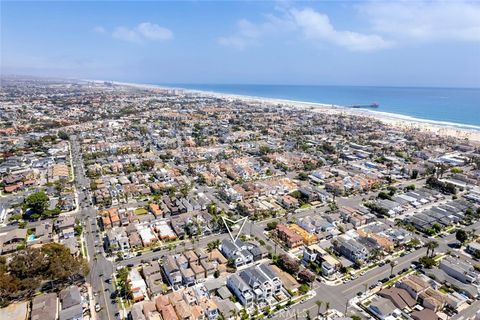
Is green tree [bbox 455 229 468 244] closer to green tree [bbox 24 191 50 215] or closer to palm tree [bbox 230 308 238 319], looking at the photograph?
palm tree [bbox 230 308 238 319]

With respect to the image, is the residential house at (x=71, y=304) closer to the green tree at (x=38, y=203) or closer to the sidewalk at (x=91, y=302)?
the sidewalk at (x=91, y=302)

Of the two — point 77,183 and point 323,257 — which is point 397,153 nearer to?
point 323,257

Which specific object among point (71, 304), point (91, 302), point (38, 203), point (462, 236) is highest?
point (462, 236)

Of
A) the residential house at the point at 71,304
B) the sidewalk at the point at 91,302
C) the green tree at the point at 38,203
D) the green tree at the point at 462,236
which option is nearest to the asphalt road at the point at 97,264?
the sidewalk at the point at 91,302

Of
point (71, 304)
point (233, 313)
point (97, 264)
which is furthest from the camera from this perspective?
point (97, 264)

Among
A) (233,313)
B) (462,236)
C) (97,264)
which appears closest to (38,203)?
(97,264)

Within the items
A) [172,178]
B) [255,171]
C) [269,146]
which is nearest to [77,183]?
[172,178]

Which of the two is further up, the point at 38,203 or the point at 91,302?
the point at 38,203

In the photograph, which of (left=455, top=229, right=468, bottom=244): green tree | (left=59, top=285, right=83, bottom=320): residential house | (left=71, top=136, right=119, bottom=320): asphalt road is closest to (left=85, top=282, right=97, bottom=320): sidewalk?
(left=71, top=136, right=119, bottom=320): asphalt road

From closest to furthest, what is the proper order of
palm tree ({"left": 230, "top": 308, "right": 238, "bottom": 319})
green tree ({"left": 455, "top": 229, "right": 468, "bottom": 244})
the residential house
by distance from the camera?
1. the residential house
2. palm tree ({"left": 230, "top": 308, "right": 238, "bottom": 319})
3. green tree ({"left": 455, "top": 229, "right": 468, "bottom": 244})

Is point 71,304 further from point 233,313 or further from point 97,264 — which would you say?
point 233,313

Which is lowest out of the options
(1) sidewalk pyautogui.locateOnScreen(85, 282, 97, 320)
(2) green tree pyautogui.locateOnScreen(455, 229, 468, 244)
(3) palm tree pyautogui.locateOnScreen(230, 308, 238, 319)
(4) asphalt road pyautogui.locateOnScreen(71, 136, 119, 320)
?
(1) sidewalk pyautogui.locateOnScreen(85, 282, 97, 320)
